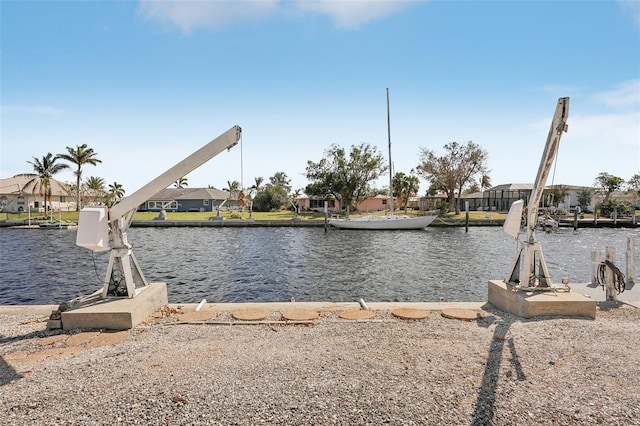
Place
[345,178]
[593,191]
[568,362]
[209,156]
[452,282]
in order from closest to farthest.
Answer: [568,362]
[209,156]
[452,282]
[345,178]
[593,191]

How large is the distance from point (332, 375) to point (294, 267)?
613 inches

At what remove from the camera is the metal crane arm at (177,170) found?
648 cm

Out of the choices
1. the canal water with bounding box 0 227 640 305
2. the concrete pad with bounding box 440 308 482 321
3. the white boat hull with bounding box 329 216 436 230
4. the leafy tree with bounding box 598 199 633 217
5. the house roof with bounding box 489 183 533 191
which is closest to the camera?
the concrete pad with bounding box 440 308 482 321

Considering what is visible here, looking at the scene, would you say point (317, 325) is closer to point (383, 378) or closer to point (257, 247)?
point (383, 378)

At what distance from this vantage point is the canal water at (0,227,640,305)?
14.0 meters

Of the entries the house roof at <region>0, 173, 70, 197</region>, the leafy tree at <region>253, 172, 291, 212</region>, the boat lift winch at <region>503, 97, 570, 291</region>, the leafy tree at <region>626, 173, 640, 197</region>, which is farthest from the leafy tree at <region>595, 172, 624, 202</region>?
the house roof at <region>0, 173, 70, 197</region>

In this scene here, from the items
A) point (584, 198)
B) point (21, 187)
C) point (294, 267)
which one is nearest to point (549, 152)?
point (294, 267)

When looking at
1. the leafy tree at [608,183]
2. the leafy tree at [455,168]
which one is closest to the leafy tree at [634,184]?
the leafy tree at [608,183]

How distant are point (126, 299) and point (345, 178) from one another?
50.8 meters

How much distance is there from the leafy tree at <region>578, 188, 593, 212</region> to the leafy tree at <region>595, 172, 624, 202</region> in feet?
10.4

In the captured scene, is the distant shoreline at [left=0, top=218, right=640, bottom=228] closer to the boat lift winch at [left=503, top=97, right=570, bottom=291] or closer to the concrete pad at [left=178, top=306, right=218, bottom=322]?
the boat lift winch at [left=503, top=97, right=570, bottom=291]

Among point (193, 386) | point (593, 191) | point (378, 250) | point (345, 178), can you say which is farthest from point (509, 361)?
point (593, 191)

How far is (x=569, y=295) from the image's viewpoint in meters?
6.67

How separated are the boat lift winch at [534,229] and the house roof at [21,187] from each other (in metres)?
71.4
